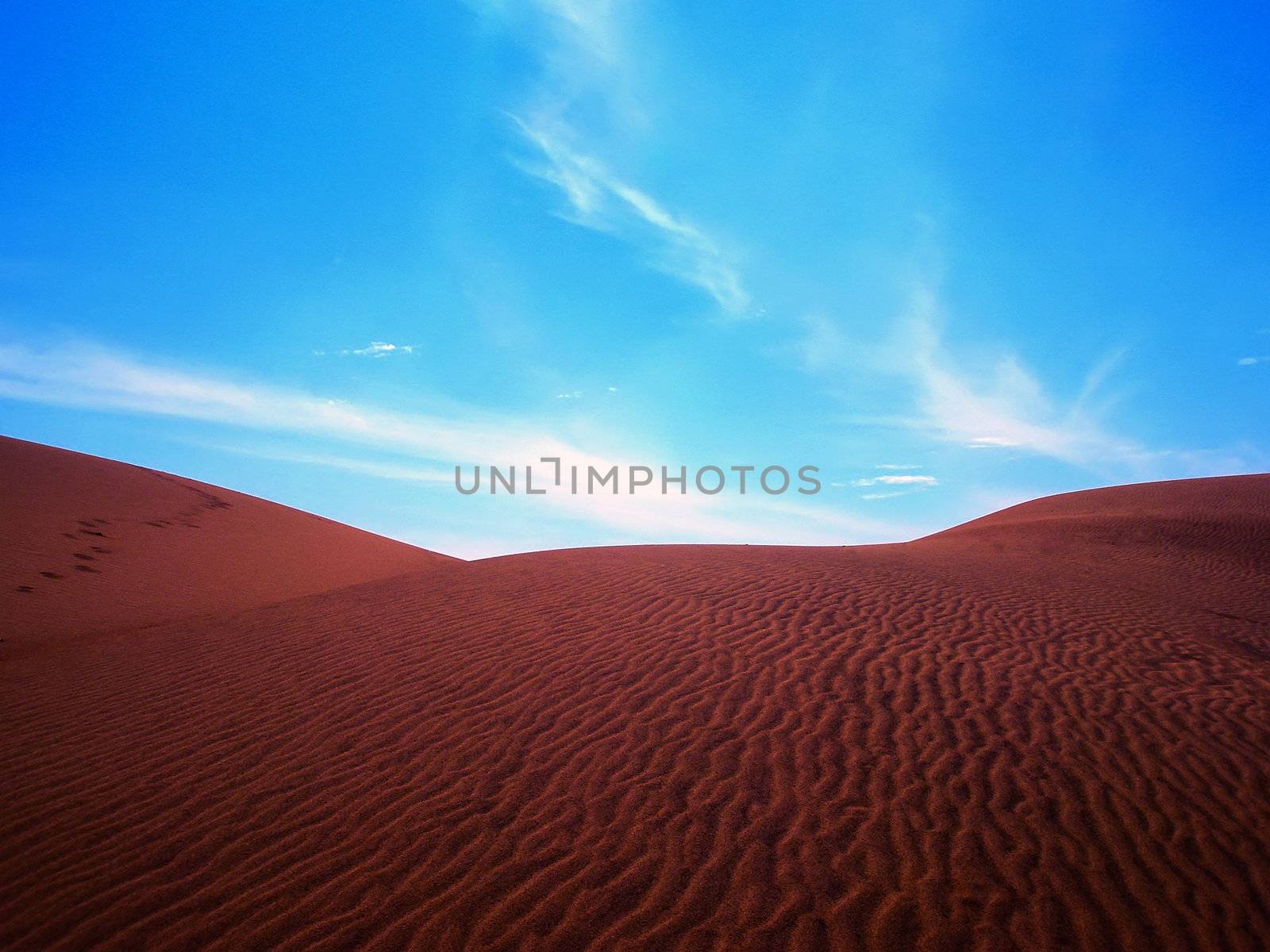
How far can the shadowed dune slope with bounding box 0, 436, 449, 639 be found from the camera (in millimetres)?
12930

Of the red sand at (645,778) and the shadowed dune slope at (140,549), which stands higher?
the shadowed dune slope at (140,549)

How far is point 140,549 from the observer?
1639 centimetres

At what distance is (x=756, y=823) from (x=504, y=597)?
7149 mm

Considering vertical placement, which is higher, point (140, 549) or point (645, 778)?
point (140, 549)

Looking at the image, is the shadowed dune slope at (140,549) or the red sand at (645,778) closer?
the red sand at (645,778)

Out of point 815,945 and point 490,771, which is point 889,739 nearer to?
point 815,945

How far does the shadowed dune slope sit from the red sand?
→ 6.93 feet

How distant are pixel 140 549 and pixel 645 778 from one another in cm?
1601

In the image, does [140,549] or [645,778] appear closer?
[645,778]

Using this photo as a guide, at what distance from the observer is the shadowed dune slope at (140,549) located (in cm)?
1293

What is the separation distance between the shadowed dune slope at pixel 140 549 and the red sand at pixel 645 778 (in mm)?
2113

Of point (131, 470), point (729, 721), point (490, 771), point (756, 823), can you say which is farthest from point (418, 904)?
point (131, 470)

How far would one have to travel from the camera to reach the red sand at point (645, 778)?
14.1 feet

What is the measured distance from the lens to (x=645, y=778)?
5715 mm
